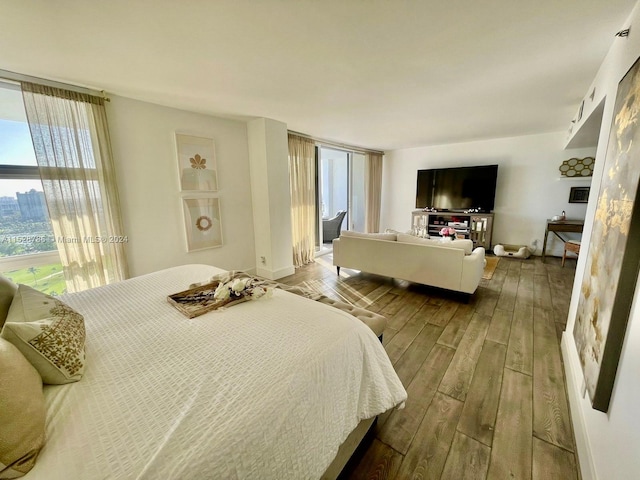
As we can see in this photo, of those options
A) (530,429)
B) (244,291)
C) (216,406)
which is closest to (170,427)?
(216,406)

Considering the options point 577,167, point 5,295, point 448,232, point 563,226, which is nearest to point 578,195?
point 577,167

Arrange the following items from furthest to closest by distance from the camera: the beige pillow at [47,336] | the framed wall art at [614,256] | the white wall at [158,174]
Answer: the white wall at [158,174] < the framed wall art at [614,256] < the beige pillow at [47,336]

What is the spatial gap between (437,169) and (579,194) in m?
2.39

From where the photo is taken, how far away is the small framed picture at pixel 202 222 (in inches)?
125

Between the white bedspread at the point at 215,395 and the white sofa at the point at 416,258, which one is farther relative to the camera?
the white sofa at the point at 416,258

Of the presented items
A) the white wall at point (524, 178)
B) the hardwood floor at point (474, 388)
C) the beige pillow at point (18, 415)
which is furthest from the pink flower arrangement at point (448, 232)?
the beige pillow at point (18, 415)

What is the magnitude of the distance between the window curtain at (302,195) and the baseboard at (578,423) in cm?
346

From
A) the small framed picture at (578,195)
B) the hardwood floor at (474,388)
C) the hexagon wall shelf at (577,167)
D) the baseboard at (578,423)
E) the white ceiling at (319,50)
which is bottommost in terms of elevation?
the hardwood floor at (474,388)

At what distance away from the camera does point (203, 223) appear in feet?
10.9

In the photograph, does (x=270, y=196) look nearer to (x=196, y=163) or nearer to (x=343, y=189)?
(x=196, y=163)

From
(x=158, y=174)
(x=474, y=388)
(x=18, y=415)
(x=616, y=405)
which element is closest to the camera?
(x=18, y=415)

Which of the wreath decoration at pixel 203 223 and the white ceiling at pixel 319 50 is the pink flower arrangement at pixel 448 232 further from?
the wreath decoration at pixel 203 223

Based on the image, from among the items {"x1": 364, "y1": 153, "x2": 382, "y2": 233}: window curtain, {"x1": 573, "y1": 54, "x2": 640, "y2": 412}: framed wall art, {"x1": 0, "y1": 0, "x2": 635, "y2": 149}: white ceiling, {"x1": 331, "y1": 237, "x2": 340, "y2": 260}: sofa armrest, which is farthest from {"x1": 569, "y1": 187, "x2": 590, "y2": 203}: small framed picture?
{"x1": 331, "y1": 237, "x2": 340, "y2": 260}: sofa armrest

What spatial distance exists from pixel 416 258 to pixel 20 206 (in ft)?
13.1
